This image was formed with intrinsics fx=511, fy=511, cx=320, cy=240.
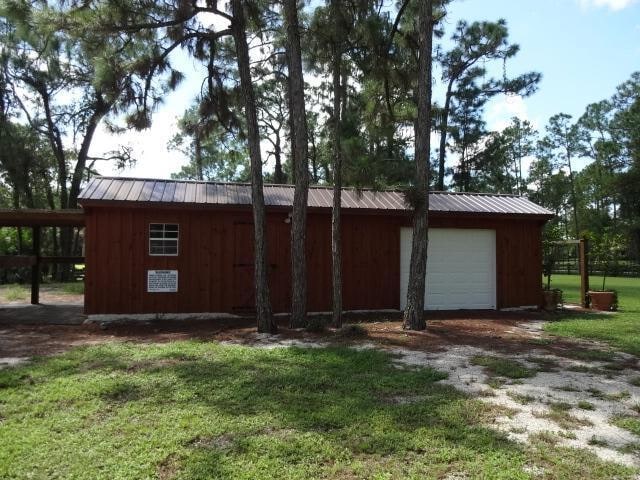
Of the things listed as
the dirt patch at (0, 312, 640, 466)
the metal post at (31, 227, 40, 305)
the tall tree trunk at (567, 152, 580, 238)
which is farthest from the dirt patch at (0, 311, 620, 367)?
the tall tree trunk at (567, 152, 580, 238)

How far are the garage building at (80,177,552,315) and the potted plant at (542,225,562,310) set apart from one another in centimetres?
30

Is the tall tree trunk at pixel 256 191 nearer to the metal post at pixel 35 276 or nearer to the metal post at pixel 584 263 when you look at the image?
the metal post at pixel 35 276

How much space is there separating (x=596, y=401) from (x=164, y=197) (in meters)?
8.22

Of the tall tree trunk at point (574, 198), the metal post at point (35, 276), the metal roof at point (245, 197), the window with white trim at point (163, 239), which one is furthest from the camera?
the tall tree trunk at point (574, 198)

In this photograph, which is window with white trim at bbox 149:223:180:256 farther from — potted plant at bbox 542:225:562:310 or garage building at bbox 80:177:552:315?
potted plant at bbox 542:225:562:310

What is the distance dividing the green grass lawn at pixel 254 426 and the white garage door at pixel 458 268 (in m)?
6.14

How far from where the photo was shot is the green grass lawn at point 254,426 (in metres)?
3.16

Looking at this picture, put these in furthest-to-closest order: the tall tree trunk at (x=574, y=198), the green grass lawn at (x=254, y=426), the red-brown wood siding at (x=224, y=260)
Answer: the tall tree trunk at (x=574, y=198)
the red-brown wood siding at (x=224, y=260)
the green grass lawn at (x=254, y=426)

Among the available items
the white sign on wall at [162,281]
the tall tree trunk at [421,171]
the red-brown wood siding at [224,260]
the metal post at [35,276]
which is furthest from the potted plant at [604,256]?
the metal post at [35,276]

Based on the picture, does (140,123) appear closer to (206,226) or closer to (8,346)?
(206,226)

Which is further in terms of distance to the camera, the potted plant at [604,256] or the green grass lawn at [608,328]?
the potted plant at [604,256]

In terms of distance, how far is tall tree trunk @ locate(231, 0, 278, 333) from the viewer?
26.6 ft

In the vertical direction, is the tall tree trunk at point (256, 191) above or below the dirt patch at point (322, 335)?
above

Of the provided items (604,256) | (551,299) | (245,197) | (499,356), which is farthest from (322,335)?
(604,256)
